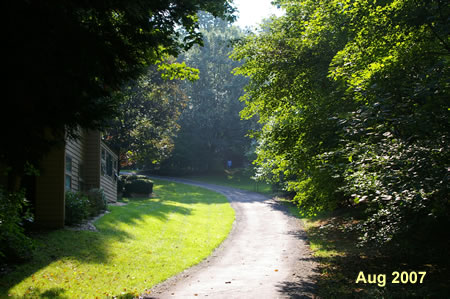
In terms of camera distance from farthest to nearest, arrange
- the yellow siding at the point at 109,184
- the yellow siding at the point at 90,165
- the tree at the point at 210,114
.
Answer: the tree at the point at 210,114 → the yellow siding at the point at 109,184 → the yellow siding at the point at 90,165

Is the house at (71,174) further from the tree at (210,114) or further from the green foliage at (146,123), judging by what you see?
the tree at (210,114)

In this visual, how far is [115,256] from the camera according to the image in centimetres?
1168

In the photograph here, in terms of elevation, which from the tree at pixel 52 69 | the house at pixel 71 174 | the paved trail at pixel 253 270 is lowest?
the paved trail at pixel 253 270

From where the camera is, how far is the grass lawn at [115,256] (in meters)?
8.62

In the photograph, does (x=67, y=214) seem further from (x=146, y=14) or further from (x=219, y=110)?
(x=219, y=110)

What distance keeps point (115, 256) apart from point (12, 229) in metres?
3.99

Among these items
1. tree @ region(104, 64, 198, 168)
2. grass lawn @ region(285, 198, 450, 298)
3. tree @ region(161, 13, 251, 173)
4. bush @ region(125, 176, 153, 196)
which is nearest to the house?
bush @ region(125, 176, 153, 196)

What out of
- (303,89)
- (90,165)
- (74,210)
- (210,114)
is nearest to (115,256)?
(74,210)

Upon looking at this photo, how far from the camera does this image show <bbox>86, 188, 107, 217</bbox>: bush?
17641 mm

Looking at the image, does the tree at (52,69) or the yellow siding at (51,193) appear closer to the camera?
the tree at (52,69)

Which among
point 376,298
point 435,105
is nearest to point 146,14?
point 435,105

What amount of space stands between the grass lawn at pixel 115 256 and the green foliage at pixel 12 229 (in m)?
0.41

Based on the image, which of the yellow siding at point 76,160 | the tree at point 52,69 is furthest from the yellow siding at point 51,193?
the tree at point 52,69

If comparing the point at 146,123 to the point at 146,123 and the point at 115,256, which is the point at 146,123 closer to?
the point at 146,123
